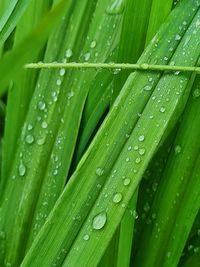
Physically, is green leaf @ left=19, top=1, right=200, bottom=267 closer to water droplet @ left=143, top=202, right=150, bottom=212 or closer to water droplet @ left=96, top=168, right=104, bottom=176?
water droplet @ left=96, top=168, right=104, bottom=176

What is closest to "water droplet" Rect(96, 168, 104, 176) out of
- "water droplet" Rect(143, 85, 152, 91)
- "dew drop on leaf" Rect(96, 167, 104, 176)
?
"dew drop on leaf" Rect(96, 167, 104, 176)

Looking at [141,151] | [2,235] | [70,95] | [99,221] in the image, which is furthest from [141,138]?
[2,235]

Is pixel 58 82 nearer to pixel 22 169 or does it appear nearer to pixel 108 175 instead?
pixel 22 169

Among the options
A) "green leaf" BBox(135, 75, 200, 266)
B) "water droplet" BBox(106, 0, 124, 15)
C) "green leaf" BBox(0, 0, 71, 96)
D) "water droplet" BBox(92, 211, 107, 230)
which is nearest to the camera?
"green leaf" BBox(0, 0, 71, 96)

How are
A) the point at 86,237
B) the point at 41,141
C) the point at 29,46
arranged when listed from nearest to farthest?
the point at 29,46 < the point at 86,237 < the point at 41,141

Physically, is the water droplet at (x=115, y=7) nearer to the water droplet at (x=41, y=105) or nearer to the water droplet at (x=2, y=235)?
the water droplet at (x=41, y=105)

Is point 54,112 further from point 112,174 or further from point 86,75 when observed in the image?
point 112,174

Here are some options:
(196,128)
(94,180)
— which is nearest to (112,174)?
(94,180)
